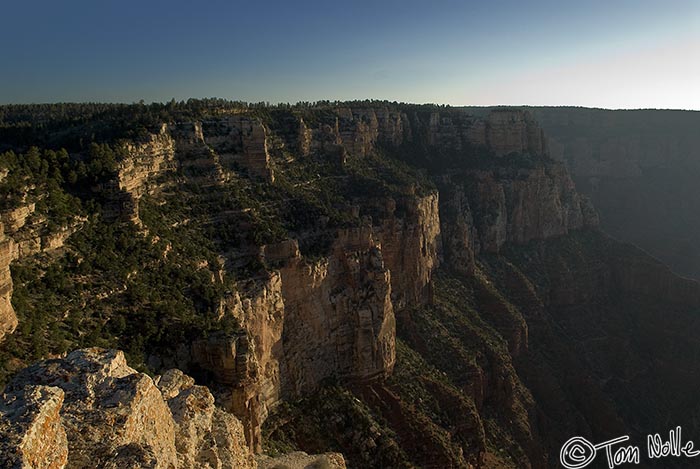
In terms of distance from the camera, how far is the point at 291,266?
113 ft

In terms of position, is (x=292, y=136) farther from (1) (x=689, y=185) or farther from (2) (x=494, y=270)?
(1) (x=689, y=185)

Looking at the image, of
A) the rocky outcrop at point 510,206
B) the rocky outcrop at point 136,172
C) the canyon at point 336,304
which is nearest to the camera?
Answer: the canyon at point 336,304

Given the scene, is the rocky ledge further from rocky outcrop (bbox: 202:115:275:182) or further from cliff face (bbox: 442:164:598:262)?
cliff face (bbox: 442:164:598:262)

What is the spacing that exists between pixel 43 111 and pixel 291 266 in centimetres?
4561

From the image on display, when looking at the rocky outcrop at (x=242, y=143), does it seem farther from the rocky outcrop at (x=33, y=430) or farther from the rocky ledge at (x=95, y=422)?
the rocky outcrop at (x=33, y=430)

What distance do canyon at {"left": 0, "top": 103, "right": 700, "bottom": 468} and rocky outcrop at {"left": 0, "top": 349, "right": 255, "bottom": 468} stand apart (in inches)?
2.3

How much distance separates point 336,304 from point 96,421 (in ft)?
86.3

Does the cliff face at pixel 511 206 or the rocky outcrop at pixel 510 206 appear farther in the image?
the cliff face at pixel 511 206

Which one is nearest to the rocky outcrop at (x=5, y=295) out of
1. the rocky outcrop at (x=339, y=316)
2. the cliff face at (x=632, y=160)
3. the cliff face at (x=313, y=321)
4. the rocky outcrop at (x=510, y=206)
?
the cliff face at (x=313, y=321)

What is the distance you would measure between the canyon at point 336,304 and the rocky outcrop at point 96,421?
0.06m

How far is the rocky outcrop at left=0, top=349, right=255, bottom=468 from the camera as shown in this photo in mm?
9812

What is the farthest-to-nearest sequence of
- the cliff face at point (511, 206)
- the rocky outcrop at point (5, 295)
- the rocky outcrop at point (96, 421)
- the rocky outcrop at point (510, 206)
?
the cliff face at point (511, 206)
the rocky outcrop at point (510, 206)
the rocky outcrop at point (5, 295)
the rocky outcrop at point (96, 421)

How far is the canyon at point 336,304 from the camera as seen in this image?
18781 millimetres

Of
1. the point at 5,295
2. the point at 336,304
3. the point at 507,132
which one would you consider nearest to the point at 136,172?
the point at 5,295
